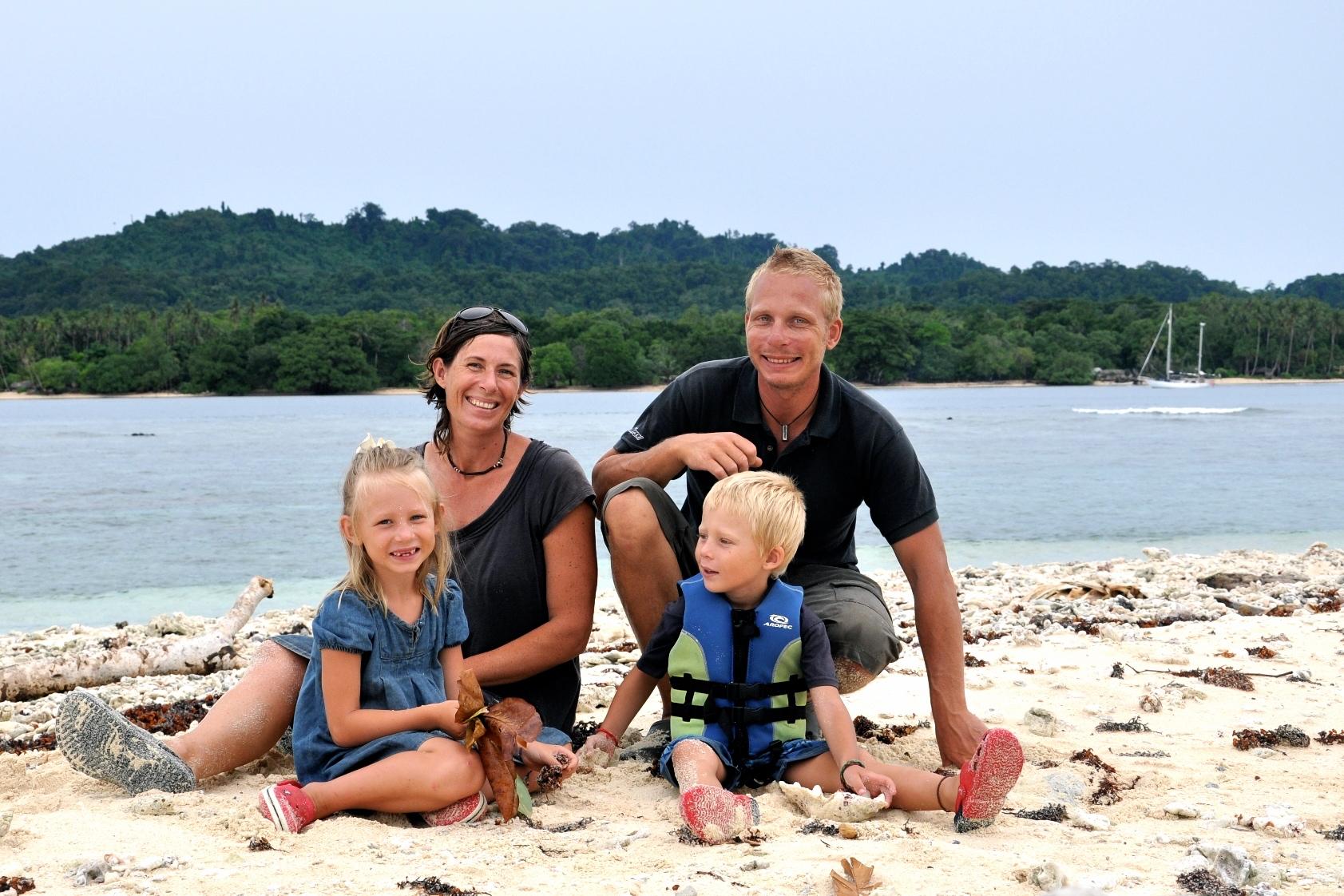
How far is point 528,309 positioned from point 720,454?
9673cm

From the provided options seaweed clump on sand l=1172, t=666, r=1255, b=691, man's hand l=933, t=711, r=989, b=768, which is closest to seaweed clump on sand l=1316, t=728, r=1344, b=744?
seaweed clump on sand l=1172, t=666, r=1255, b=691

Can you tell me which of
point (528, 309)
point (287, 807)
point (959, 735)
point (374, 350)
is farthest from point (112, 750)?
point (528, 309)

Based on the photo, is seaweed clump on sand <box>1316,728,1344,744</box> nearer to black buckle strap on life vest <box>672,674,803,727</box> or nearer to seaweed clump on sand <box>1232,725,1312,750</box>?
seaweed clump on sand <box>1232,725,1312,750</box>

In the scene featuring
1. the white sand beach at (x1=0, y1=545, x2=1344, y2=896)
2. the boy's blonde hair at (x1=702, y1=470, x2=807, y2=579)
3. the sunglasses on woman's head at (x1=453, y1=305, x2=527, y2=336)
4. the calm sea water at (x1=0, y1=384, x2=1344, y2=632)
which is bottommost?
the calm sea water at (x1=0, y1=384, x2=1344, y2=632)

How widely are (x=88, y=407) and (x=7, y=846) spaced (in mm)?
68118

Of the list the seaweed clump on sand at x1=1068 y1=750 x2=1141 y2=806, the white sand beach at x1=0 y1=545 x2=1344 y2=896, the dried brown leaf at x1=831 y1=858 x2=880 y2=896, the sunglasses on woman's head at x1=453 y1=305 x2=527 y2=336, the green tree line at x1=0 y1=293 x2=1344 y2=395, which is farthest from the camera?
the green tree line at x1=0 y1=293 x2=1344 y2=395

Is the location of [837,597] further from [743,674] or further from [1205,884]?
[1205,884]

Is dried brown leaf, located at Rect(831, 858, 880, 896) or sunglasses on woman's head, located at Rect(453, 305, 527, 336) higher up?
sunglasses on woman's head, located at Rect(453, 305, 527, 336)

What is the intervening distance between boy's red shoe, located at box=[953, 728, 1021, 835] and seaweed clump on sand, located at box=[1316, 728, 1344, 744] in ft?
5.68

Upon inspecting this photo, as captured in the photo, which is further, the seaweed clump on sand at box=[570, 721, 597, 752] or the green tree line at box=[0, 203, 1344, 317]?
the green tree line at box=[0, 203, 1344, 317]

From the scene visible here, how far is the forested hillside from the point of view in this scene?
73.6 meters

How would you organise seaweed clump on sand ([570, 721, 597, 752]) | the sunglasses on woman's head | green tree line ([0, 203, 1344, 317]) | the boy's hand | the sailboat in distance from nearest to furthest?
1. the boy's hand
2. the sunglasses on woman's head
3. seaweed clump on sand ([570, 721, 597, 752])
4. the sailboat in distance
5. green tree line ([0, 203, 1344, 317])

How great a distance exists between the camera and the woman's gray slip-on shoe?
3469 mm

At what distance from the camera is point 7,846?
309cm
